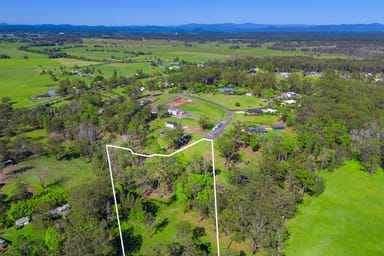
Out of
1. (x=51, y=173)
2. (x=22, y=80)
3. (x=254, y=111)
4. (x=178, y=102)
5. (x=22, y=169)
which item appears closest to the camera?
(x=51, y=173)

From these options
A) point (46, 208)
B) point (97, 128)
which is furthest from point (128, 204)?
point (97, 128)

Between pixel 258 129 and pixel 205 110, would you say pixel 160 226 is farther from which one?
pixel 205 110

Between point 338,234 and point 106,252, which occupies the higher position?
point 106,252

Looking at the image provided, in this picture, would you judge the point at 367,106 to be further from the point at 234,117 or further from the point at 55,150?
the point at 55,150

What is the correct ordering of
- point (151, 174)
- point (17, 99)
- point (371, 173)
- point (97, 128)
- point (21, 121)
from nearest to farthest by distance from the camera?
point (151, 174), point (371, 173), point (97, 128), point (21, 121), point (17, 99)

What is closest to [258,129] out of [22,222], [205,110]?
[205,110]

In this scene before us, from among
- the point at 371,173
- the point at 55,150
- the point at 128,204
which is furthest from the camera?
the point at 55,150

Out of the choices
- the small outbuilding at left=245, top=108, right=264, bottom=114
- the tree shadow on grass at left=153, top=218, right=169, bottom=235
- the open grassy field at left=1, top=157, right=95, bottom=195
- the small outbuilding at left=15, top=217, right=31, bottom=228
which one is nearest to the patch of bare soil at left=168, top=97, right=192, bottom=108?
the small outbuilding at left=245, top=108, right=264, bottom=114

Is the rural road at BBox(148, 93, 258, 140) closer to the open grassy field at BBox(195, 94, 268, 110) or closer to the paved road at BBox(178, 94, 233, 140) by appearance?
the paved road at BBox(178, 94, 233, 140)
